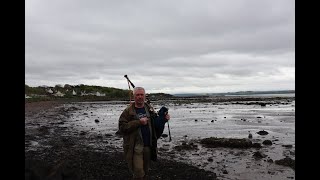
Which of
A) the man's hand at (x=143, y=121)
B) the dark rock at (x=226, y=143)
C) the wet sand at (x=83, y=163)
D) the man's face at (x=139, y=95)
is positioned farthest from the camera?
the dark rock at (x=226, y=143)

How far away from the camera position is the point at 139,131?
27.1 ft

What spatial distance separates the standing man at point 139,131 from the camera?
826cm

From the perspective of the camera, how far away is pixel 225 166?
15.5m

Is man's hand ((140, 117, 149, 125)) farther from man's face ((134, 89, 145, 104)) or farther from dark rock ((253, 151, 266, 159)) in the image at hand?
dark rock ((253, 151, 266, 159))

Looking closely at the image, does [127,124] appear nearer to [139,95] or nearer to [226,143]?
[139,95]

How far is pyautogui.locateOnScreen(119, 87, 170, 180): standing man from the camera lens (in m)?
8.26

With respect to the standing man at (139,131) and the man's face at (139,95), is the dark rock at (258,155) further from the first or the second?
the man's face at (139,95)

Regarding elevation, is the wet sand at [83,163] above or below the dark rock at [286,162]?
above

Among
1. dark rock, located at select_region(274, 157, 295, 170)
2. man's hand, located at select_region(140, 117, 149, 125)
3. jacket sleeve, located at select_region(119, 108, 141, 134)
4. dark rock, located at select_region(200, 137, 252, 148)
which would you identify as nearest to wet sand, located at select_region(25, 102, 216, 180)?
jacket sleeve, located at select_region(119, 108, 141, 134)

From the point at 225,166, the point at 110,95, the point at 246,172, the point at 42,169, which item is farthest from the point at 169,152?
the point at 110,95

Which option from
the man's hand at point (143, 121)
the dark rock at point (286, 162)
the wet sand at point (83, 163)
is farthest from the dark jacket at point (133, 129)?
the dark rock at point (286, 162)

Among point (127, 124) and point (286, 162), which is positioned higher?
point (127, 124)

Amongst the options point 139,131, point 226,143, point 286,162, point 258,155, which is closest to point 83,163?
point 139,131
